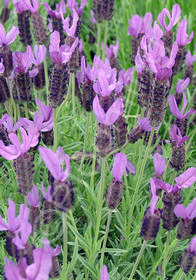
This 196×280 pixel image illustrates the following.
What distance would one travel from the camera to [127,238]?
1.55m

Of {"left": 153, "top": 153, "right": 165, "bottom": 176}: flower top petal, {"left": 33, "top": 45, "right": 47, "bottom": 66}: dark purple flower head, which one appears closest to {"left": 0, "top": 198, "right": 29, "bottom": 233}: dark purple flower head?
{"left": 153, "top": 153, "right": 165, "bottom": 176}: flower top petal

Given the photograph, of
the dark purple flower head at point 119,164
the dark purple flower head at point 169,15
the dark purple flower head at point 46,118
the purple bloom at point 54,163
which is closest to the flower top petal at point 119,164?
the dark purple flower head at point 119,164

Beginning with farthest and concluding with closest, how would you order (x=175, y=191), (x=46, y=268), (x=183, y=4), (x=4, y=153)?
(x=183, y=4) < (x=175, y=191) < (x=4, y=153) < (x=46, y=268)

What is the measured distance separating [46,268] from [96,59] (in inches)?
33.0

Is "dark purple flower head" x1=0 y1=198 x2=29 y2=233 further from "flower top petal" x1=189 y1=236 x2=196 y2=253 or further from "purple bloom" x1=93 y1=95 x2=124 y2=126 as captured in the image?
"flower top petal" x1=189 y1=236 x2=196 y2=253

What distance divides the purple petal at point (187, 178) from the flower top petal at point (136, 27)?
0.99m

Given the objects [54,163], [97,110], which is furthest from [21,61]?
[54,163]

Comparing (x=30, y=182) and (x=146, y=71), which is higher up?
(x=146, y=71)

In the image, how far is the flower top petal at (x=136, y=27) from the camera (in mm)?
1854

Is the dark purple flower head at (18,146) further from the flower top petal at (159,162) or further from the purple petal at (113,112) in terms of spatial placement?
the flower top petal at (159,162)

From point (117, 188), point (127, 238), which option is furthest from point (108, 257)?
point (117, 188)

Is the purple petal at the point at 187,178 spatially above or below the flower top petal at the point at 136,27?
below

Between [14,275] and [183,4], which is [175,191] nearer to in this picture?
[14,275]

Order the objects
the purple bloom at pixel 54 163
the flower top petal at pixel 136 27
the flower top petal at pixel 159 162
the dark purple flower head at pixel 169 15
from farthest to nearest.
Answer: the flower top petal at pixel 136 27, the dark purple flower head at pixel 169 15, the flower top petal at pixel 159 162, the purple bloom at pixel 54 163
